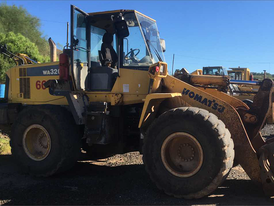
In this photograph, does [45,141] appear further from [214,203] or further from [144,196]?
[214,203]

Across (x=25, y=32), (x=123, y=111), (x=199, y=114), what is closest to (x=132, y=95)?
(x=123, y=111)

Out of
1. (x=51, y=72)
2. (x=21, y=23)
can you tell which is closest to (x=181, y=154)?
(x=51, y=72)

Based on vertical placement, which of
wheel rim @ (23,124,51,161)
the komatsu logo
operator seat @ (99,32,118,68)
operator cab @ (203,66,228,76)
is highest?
operator cab @ (203,66,228,76)

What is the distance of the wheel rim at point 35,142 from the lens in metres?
5.55

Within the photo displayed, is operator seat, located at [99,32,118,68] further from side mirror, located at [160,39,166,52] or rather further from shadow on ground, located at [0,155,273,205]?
shadow on ground, located at [0,155,273,205]

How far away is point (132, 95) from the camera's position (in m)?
5.14

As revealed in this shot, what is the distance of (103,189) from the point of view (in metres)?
4.60

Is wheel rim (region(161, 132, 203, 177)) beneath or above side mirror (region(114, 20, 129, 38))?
beneath

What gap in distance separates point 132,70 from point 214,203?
2733 mm

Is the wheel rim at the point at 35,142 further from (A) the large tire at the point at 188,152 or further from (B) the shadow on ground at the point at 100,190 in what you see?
(A) the large tire at the point at 188,152

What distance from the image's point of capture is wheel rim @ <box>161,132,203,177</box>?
13.2 ft

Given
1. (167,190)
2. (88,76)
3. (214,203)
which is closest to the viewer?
(214,203)

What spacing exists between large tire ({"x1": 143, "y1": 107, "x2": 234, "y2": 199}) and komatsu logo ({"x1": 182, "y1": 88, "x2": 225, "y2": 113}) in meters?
0.39

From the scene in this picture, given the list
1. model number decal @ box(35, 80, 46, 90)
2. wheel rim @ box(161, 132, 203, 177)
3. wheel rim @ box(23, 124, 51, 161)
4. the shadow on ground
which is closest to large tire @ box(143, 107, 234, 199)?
wheel rim @ box(161, 132, 203, 177)
